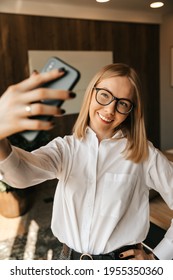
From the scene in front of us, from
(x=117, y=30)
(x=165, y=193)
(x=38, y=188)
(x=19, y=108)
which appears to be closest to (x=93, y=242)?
(x=165, y=193)

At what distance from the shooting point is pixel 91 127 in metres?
0.77

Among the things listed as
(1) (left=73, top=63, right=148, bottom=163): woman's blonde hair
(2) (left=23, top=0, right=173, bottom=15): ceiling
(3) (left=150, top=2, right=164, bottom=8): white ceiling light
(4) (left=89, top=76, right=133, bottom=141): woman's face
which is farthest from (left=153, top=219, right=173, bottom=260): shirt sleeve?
(3) (left=150, top=2, right=164, bottom=8): white ceiling light

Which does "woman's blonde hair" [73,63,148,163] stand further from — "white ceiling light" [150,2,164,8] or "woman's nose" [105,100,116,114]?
"white ceiling light" [150,2,164,8]

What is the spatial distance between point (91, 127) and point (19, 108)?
16.5 inches

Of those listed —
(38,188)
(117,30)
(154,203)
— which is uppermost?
(117,30)

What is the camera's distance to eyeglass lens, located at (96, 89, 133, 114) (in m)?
0.62

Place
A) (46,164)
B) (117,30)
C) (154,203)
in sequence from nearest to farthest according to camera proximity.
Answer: (46,164), (154,203), (117,30)

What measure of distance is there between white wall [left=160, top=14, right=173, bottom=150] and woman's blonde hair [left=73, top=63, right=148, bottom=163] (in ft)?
9.51

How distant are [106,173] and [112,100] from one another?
22 cm

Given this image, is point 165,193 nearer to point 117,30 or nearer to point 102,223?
point 102,223

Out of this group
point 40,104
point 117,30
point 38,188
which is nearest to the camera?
point 40,104

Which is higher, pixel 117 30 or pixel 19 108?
pixel 117 30

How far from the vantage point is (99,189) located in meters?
0.72

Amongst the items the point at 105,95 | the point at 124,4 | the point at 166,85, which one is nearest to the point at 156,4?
the point at 124,4
